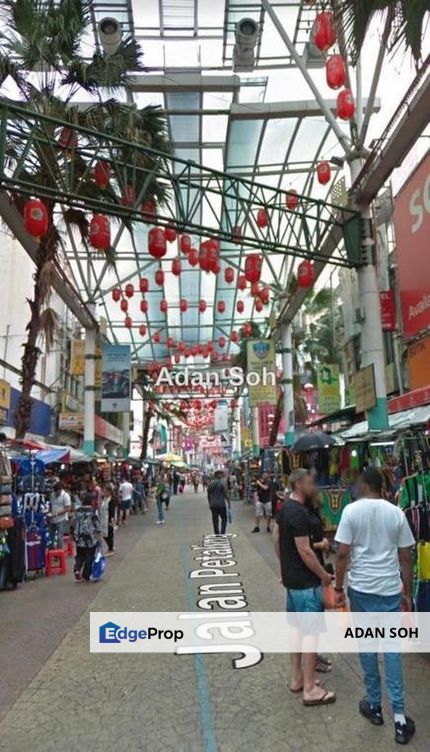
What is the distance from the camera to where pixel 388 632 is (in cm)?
368

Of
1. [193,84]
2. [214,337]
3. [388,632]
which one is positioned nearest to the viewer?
[388,632]

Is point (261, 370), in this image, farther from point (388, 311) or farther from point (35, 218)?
point (35, 218)

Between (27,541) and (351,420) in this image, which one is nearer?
(27,541)

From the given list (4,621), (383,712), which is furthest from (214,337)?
(383,712)

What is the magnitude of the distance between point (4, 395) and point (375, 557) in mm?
12402

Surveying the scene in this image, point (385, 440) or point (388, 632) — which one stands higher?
point (385, 440)

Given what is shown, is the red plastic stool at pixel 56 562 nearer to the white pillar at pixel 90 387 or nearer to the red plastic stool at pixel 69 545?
the red plastic stool at pixel 69 545

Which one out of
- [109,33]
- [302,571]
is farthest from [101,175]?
[302,571]

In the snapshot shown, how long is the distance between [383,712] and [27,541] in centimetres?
704

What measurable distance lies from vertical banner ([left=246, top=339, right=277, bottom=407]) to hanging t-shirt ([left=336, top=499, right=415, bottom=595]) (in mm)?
17504

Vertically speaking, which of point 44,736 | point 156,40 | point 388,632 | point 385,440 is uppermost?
point 156,40

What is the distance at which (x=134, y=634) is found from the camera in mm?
6117

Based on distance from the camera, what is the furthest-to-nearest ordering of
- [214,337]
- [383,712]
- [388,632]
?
1. [214,337]
2. [383,712]
3. [388,632]

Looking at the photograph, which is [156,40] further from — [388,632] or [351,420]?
[388,632]
